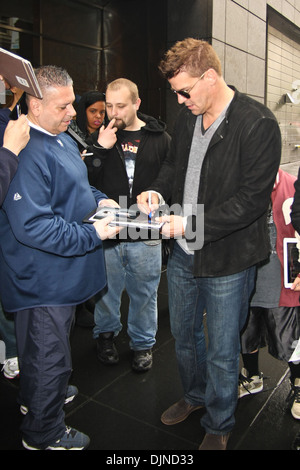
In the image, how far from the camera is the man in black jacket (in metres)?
3.05

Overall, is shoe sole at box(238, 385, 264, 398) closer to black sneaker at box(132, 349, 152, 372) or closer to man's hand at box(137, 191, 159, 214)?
black sneaker at box(132, 349, 152, 372)

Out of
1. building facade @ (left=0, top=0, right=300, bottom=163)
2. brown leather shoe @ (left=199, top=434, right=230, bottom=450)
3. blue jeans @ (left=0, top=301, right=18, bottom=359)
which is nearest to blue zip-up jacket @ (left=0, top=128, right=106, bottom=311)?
blue jeans @ (left=0, top=301, right=18, bottom=359)

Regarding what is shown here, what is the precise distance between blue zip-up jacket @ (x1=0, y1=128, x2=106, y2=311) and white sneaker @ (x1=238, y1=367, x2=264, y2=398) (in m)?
1.38

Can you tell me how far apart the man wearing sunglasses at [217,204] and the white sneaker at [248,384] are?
60 centimetres

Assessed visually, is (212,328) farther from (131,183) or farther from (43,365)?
(131,183)

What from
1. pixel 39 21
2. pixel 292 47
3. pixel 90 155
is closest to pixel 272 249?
pixel 90 155

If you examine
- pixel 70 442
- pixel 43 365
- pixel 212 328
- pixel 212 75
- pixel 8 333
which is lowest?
pixel 70 442

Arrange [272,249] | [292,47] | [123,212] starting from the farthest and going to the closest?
[292,47]
[272,249]
[123,212]

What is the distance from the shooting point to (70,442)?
92.0 inches

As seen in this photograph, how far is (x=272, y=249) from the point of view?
252 centimetres

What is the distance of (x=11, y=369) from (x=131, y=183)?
5.61 feet

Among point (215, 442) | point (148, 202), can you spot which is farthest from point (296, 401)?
point (148, 202)
